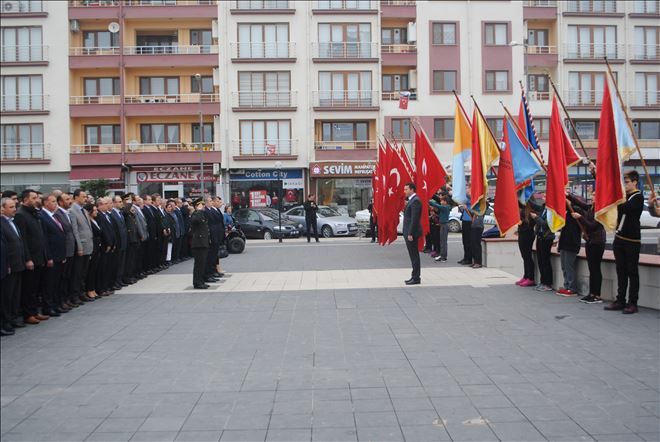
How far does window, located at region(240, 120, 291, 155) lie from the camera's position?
4350 centimetres

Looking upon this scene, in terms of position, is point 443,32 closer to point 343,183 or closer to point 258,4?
point 343,183

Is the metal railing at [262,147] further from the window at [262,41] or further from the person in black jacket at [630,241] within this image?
the person in black jacket at [630,241]

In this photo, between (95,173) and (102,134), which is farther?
(102,134)

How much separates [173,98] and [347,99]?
11491mm

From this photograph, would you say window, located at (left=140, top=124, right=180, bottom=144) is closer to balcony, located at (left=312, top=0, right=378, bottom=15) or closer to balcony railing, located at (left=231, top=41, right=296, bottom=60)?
balcony railing, located at (left=231, top=41, right=296, bottom=60)

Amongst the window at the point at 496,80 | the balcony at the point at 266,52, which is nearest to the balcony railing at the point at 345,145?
the balcony at the point at 266,52

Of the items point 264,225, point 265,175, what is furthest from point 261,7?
point 264,225

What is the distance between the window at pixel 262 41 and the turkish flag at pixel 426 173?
27.5m

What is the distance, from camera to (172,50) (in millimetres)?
44344

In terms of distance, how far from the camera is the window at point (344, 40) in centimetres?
4406

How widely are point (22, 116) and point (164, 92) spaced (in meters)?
8.99

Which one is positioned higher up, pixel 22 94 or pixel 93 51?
pixel 93 51

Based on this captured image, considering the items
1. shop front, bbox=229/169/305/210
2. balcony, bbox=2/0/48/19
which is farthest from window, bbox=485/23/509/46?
balcony, bbox=2/0/48/19

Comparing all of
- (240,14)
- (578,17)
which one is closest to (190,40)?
(240,14)
